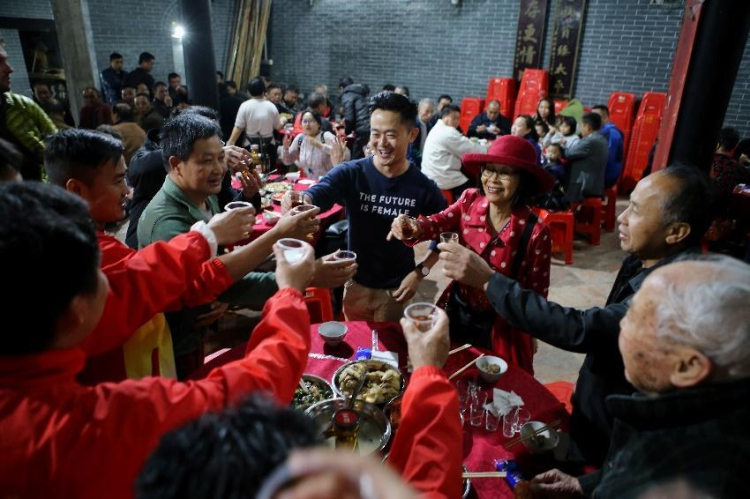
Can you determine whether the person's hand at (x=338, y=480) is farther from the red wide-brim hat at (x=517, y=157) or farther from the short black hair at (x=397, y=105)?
the short black hair at (x=397, y=105)

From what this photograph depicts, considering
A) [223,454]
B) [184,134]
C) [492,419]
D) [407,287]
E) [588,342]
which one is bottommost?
[492,419]

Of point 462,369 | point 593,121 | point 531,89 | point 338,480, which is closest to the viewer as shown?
point 338,480

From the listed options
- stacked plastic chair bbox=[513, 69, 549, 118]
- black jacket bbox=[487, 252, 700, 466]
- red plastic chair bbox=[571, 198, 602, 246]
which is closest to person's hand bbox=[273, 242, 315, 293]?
black jacket bbox=[487, 252, 700, 466]

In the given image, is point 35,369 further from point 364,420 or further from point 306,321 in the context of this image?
point 364,420

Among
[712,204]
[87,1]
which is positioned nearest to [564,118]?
[712,204]

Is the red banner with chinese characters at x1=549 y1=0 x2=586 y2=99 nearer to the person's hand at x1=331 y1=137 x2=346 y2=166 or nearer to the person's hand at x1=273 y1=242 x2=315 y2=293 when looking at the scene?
the person's hand at x1=331 y1=137 x2=346 y2=166

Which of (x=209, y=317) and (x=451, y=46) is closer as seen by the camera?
(x=209, y=317)

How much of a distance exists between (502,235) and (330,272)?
3.53 feet

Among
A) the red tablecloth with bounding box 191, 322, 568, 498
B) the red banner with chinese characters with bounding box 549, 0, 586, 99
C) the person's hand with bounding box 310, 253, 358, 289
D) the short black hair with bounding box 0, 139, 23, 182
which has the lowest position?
the red tablecloth with bounding box 191, 322, 568, 498

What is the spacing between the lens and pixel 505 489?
1.61 metres

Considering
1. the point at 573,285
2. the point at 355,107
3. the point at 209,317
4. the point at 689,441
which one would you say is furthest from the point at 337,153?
the point at 689,441

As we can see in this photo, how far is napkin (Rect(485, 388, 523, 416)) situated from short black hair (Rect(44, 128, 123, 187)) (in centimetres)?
203

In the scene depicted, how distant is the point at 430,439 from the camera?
1239mm

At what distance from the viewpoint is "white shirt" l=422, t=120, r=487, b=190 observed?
20.4 ft
